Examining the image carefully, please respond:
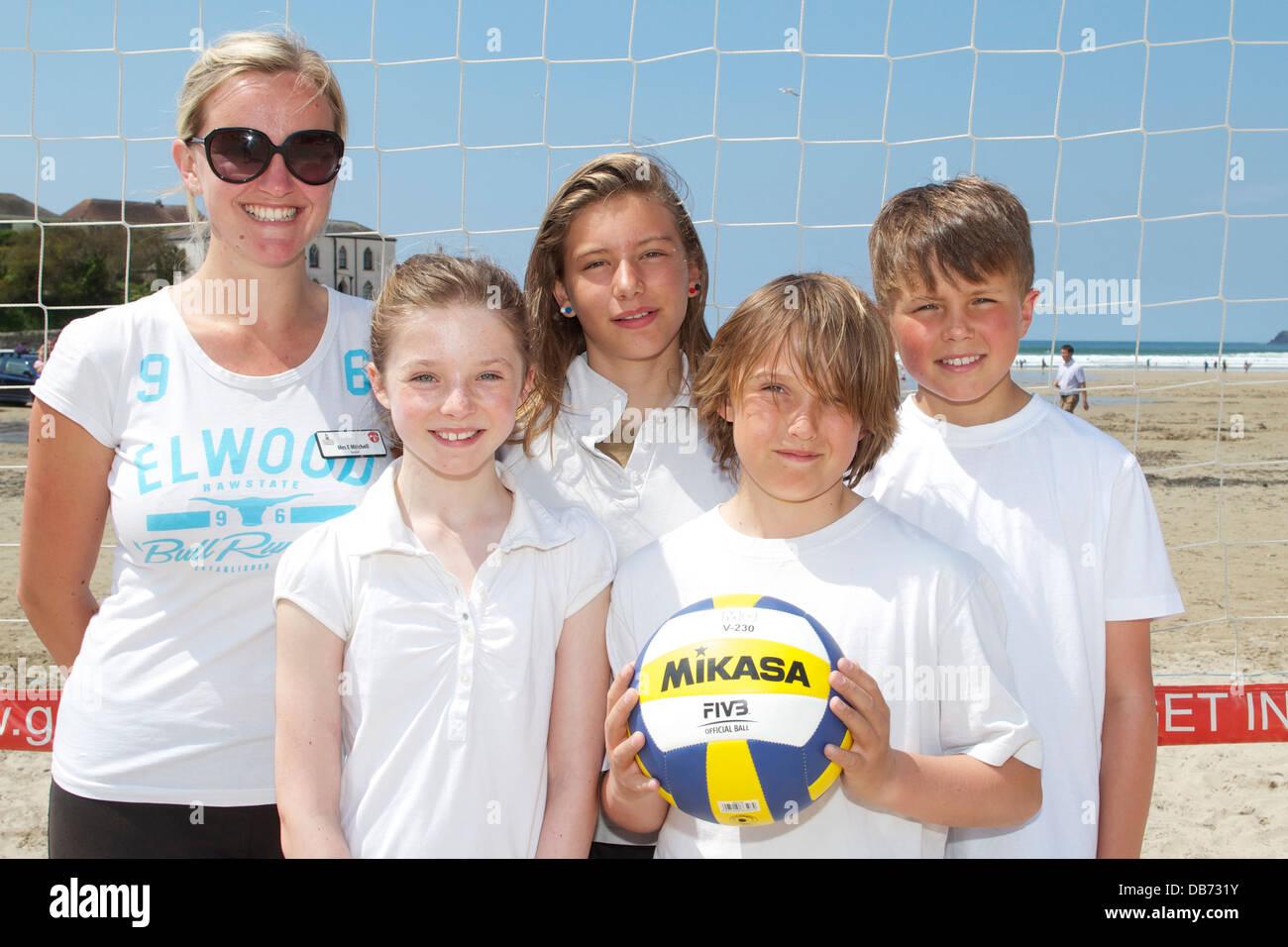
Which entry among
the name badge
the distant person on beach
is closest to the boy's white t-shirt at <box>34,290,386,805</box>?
the name badge

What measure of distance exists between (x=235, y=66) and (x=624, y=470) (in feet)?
3.71

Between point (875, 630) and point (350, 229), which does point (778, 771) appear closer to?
point (875, 630)

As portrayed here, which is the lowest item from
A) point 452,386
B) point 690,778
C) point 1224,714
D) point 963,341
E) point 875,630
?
point 1224,714

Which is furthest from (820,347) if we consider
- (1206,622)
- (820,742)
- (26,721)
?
(1206,622)

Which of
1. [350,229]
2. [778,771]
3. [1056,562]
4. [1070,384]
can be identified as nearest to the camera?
[778,771]

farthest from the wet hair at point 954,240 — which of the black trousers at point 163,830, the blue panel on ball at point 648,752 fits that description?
the black trousers at point 163,830

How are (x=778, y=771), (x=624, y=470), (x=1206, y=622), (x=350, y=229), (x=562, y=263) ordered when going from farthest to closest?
(x=1206, y=622) → (x=350, y=229) → (x=562, y=263) → (x=624, y=470) → (x=778, y=771)

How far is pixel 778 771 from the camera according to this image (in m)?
1.52

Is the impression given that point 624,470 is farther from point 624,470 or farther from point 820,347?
point 820,347

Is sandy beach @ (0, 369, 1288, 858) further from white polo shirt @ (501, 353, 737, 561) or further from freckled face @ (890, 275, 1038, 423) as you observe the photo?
white polo shirt @ (501, 353, 737, 561)

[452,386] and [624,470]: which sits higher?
[452,386]

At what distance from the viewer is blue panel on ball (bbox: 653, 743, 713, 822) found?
1.54 m

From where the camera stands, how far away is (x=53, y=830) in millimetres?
1929

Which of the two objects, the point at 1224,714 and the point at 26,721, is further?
the point at 1224,714
